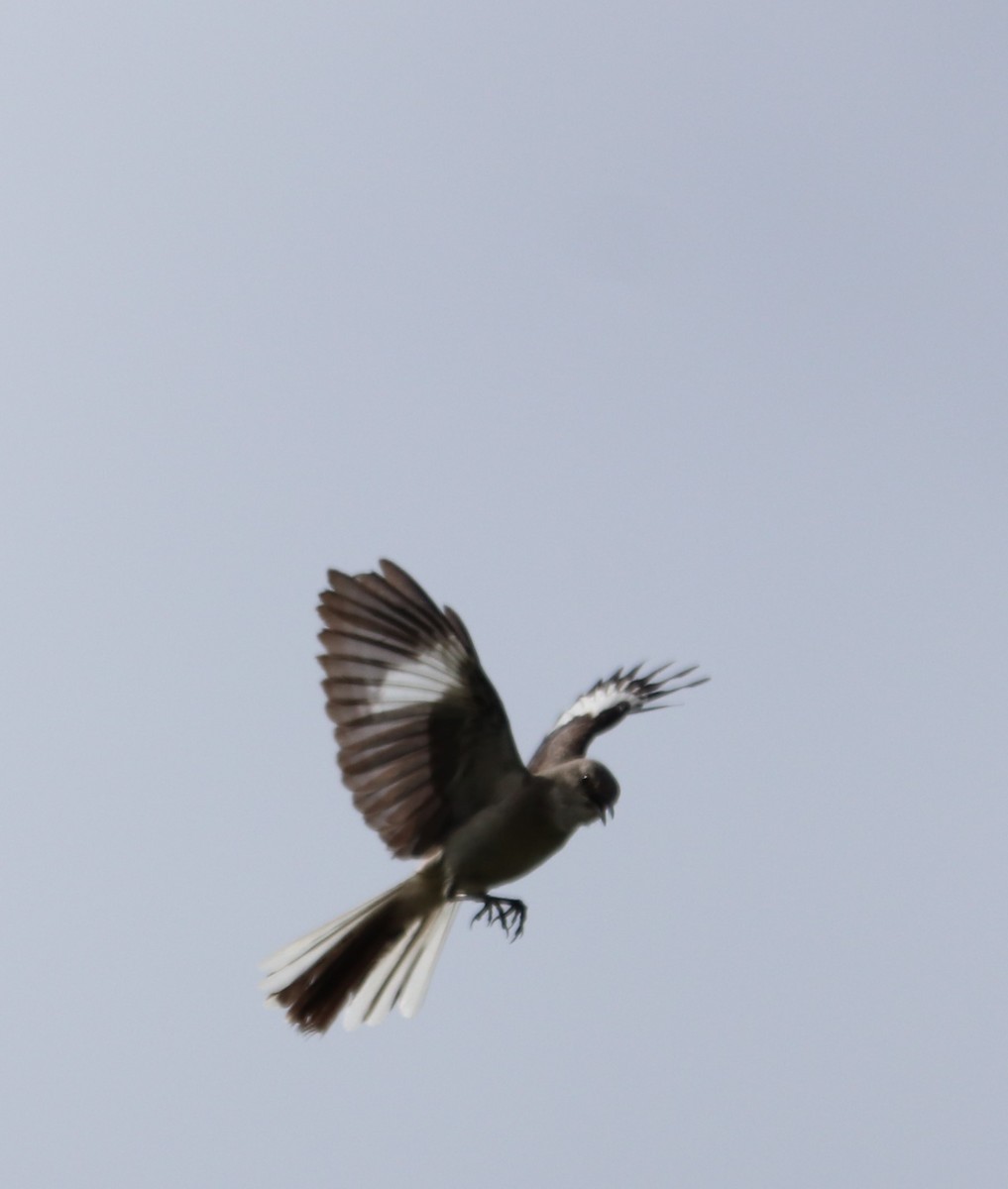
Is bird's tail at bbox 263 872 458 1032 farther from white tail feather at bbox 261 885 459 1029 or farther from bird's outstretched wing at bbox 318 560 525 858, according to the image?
bird's outstretched wing at bbox 318 560 525 858

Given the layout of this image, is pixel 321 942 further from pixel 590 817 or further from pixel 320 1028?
pixel 590 817

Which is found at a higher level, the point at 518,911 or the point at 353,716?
the point at 353,716

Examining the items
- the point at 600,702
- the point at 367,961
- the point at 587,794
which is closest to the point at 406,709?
the point at 587,794

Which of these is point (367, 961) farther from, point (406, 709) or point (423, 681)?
point (423, 681)

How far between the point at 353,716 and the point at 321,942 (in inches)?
47.1

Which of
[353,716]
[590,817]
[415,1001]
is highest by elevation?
[353,716]

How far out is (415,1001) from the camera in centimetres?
778

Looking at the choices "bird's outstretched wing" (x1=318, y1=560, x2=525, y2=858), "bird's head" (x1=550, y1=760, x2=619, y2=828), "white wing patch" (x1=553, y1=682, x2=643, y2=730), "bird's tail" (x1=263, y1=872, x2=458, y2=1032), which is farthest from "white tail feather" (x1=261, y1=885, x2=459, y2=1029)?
"white wing patch" (x1=553, y1=682, x2=643, y2=730)

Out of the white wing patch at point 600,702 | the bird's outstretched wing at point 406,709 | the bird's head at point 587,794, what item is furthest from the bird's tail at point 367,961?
the white wing patch at point 600,702

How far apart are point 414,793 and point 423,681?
1.87 feet

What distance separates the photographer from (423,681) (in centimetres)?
725

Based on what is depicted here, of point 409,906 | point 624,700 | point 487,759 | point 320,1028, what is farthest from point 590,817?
point 624,700

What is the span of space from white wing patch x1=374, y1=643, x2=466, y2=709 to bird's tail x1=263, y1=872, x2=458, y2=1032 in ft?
2.94

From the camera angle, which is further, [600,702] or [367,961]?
[600,702]
